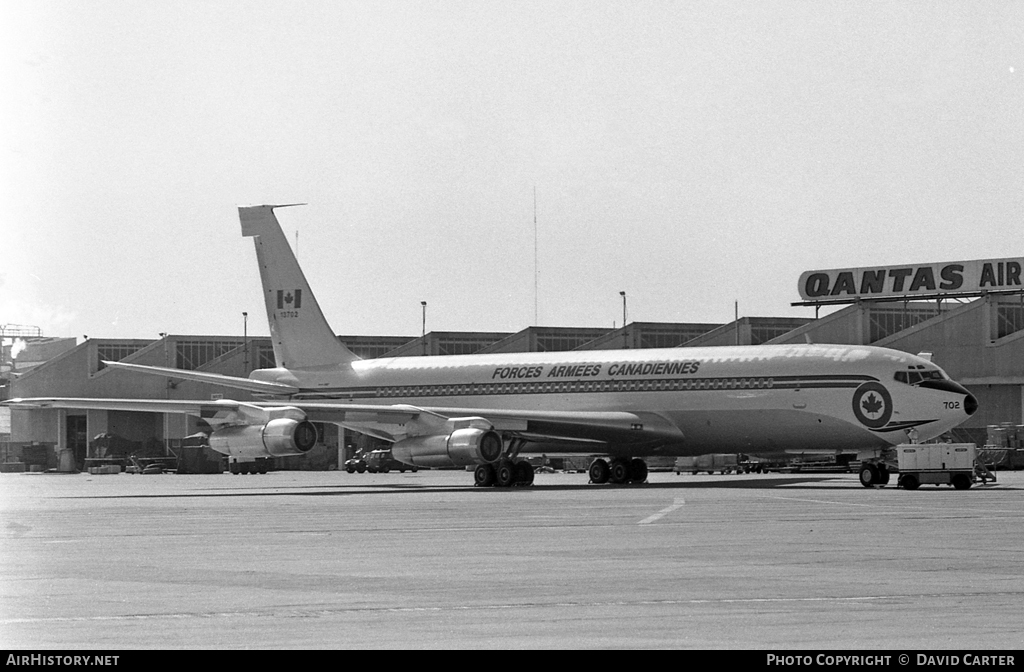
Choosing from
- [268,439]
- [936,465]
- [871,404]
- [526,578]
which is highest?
[871,404]

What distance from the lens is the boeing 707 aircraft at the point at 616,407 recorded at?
51125 mm

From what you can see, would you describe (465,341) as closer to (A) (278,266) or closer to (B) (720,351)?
(A) (278,266)

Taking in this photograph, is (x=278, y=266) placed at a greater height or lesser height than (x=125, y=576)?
greater

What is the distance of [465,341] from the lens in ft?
356

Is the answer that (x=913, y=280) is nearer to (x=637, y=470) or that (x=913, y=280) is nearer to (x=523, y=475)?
(x=637, y=470)

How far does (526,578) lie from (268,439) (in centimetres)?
3543

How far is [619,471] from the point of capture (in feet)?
193

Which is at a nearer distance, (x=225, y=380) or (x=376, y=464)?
(x=225, y=380)

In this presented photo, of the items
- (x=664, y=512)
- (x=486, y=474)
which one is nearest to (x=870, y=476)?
(x=486, y=474)

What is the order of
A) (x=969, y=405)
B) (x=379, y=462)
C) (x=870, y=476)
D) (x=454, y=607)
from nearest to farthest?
(x=454, y=607) → (x=870, y=476) → (x=969, y=405) → (x=379, y=462)

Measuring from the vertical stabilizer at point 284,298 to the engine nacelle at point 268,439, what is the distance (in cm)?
A: 1218

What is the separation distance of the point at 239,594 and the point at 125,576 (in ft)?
10.5

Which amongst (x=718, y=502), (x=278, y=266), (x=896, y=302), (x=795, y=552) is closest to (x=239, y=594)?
(x=795, y=552)

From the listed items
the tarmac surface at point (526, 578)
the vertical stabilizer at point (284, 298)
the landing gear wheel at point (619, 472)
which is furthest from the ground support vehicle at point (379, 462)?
the tarmac surface at point (526, 578)
